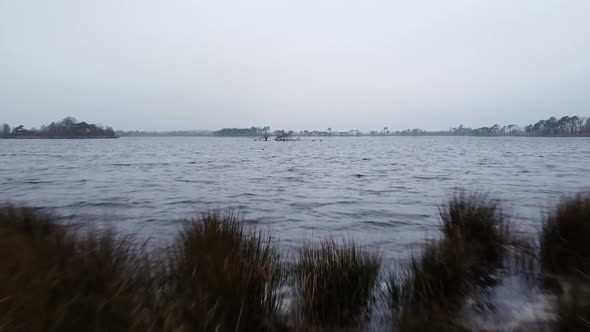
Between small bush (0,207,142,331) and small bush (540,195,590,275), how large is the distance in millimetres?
6006

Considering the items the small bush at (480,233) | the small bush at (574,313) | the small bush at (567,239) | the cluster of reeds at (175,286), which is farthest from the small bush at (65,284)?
the small bush at (567,239)

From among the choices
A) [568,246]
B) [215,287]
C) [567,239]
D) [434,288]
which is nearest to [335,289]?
[434,288]

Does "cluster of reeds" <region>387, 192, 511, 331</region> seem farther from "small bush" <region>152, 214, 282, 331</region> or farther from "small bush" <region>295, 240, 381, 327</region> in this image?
"small bush" <region>152, 214, 282, 331</region>

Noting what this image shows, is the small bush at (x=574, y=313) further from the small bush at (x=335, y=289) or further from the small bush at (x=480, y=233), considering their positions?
the small bush at (x=335, y=289)

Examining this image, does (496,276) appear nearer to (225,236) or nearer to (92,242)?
(225,236)

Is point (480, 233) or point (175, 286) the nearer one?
point (175, 286)

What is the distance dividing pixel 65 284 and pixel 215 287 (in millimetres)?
1304

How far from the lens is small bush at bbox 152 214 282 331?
2973 millimetres

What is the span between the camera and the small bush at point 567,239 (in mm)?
5066

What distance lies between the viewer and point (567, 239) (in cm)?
548

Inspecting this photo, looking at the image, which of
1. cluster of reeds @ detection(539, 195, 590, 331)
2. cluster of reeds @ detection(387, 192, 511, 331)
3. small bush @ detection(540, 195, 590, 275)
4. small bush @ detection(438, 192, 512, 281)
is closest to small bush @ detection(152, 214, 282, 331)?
cluster of reeds @ detection(387, 192, 511, 331)

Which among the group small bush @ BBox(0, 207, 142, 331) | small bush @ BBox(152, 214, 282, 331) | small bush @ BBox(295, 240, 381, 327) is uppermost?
small bush @ BBox(0, 207, 142, 331)

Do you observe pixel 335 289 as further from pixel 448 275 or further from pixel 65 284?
pixel 65 284

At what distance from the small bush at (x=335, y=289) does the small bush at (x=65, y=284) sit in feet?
6.66
